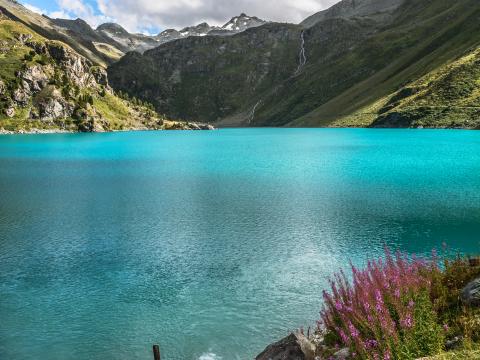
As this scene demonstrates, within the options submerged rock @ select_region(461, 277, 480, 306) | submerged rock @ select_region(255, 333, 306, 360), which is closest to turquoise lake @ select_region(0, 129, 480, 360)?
submerged rock @ select_region(255, 333, 306, 360)

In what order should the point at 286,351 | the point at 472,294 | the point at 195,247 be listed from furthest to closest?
the point at 195,247
the point at 286,351
the point at 472,294

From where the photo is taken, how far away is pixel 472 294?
14828 mm

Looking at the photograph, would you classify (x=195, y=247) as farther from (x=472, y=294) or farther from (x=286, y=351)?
(x=472, y=294)

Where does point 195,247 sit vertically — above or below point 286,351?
below

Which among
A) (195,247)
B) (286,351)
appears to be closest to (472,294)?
(286,351)

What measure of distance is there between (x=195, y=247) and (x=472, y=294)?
2803cm

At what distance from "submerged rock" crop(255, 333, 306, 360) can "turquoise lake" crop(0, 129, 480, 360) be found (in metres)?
4.41

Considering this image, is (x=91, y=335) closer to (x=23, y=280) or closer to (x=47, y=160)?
(x=23, y=280)

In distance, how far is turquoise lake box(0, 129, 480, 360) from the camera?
2450cm

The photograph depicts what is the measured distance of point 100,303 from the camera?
2834cm

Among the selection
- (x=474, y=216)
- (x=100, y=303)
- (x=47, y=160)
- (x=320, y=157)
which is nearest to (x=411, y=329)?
(x=100, y=303)

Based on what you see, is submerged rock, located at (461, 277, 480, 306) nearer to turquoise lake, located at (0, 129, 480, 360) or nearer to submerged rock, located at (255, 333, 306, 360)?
submerged rock, located at (255, 333, 306, 360)

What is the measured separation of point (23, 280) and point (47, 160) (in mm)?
93050

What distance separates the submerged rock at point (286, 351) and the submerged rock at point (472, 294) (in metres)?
6.08
